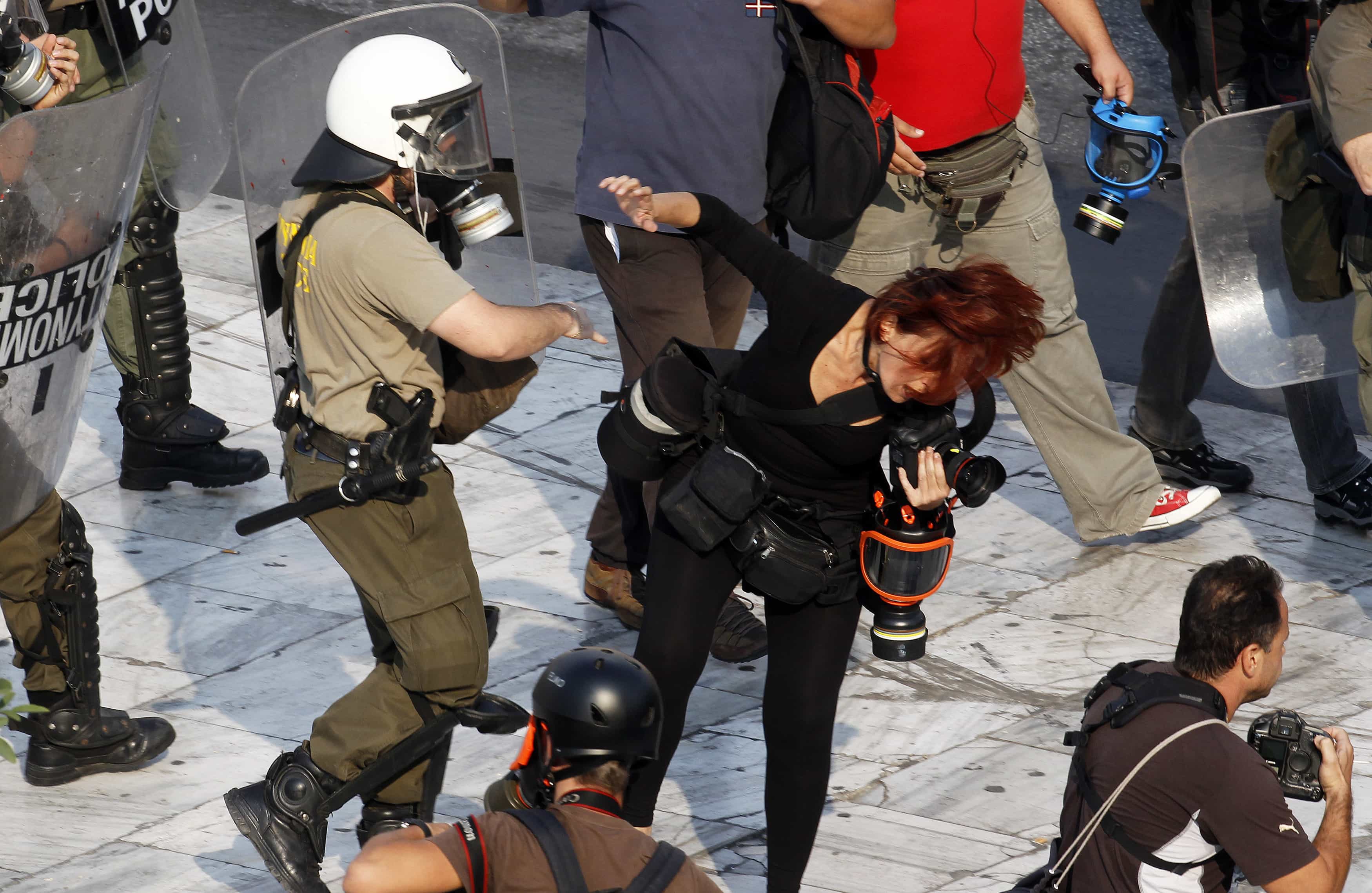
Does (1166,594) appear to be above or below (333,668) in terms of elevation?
below

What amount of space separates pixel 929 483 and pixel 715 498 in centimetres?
48

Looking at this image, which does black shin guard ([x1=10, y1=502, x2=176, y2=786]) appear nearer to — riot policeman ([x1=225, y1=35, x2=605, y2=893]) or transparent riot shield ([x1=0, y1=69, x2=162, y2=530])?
transparent riot shield ([x1=0, y1=69, x2=162, y2=530])

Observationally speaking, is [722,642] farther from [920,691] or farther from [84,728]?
[84,728]

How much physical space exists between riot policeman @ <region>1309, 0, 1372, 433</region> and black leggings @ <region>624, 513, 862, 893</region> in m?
2.11

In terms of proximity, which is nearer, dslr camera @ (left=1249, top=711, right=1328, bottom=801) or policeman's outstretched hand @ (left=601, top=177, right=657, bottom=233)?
dslr camera @ (left=1249, top=711, right=1328, bottom=801)

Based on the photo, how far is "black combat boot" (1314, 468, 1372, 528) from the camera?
232 inches

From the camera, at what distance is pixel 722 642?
5.23m

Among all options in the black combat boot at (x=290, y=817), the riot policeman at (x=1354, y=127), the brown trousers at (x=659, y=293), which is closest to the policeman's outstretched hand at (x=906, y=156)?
the brown trousers at (x=659, y=293)

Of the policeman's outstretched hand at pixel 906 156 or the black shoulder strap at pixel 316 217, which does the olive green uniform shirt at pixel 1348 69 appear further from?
the black shoulder strap at pixel 316 217

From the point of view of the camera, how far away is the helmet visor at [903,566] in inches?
145

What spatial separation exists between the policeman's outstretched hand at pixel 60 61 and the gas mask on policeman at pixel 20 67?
44 mm

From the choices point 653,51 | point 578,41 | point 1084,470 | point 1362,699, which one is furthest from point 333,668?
point 578,41

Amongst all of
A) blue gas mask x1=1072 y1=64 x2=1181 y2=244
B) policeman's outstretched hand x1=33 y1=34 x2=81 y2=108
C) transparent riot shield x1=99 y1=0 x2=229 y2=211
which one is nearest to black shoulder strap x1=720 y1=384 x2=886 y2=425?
blue gas mask x1=1072 y1=64 x2=1181 y2=244

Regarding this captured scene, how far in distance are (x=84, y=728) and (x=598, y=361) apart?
10.7 ft
